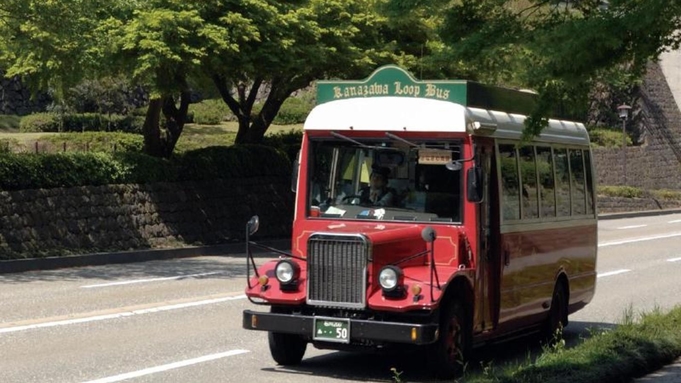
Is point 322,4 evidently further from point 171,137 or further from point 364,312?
point 364,312

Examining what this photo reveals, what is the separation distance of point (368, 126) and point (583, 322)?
21.9ft

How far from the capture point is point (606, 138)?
61.6 metres

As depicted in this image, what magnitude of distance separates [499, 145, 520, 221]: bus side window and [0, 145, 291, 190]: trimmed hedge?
1469cm

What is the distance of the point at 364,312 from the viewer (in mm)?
11320

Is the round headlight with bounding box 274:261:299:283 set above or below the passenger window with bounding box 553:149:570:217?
below

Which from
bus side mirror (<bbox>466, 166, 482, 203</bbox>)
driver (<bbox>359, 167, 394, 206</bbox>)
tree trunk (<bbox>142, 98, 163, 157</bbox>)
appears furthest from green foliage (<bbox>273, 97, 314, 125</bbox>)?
bus side mirror (<bbox>466, 166, 482, 203</bbox>)

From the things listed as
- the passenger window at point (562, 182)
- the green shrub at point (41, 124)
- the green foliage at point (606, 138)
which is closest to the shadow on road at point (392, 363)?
the passenger window at point (562, 182)

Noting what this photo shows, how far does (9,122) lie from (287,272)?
3652 cm

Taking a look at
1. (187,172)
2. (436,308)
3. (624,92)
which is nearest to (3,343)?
(436,308)

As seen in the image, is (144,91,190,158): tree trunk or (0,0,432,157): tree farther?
(144,91,190,158): tree trunk

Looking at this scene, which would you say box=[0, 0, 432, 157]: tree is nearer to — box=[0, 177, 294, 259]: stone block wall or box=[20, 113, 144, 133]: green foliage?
box=[0, 177, 294, 259]: stone block wall

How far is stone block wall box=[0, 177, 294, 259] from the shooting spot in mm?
25391

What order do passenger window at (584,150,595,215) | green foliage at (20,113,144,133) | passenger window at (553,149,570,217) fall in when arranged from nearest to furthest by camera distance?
passenger window at (553,149,570,217) < passenger window at (584,150,595,215) < green foliage at (20,113,144,133)

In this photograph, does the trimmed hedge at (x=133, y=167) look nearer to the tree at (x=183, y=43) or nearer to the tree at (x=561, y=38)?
the tree at (x=183, y=43)
